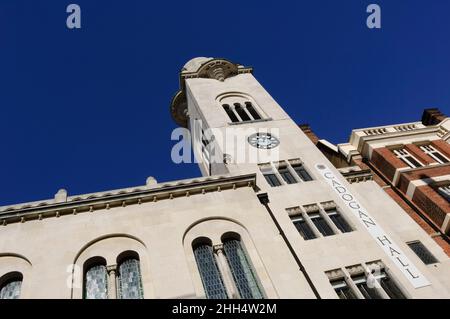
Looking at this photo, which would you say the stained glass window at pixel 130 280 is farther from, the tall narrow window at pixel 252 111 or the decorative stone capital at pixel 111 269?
the tall narrow window at pixel 252 111

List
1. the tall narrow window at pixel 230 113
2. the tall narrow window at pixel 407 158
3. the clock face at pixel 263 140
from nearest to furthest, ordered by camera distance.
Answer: the clock face at pixel 263 140 < the tall narrow window at pixel 407 158 < the tall narrow window at pixel 230 113

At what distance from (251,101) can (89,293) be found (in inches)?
1029

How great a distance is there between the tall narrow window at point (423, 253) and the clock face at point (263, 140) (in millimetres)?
11910

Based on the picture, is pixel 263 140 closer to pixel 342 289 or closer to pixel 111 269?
pixel 342 289

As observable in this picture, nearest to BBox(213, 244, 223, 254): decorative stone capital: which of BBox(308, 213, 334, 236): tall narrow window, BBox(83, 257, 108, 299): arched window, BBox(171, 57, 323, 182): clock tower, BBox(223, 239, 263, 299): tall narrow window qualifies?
BBox(223, 239, 263, 299): tall narrow window

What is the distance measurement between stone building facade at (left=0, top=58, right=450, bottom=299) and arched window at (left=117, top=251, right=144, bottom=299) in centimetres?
5

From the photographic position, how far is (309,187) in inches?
1110

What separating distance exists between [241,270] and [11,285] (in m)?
11.0

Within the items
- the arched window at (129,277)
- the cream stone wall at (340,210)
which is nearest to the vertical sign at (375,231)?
the cream stone wall at (340,210)

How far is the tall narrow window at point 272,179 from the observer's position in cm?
2897

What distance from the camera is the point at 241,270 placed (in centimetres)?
2239

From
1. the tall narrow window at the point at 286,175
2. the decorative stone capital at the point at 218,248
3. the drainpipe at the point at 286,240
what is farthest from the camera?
the tall narrow window at the point at 286,175

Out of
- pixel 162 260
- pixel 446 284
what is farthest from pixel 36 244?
pixel 446 284
